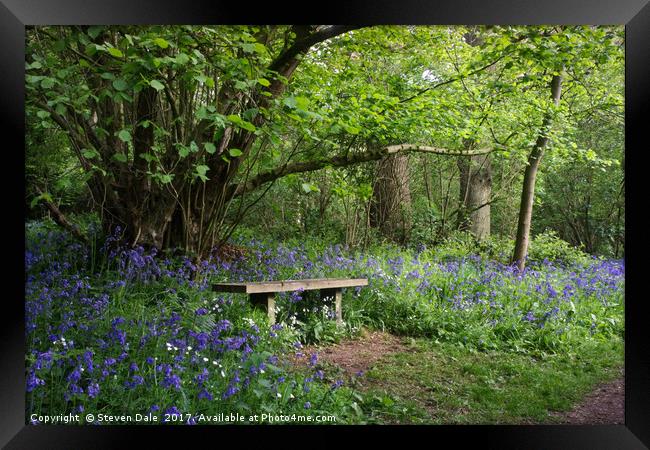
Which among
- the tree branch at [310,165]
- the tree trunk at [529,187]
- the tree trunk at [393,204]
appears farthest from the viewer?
the tree trunk at [393,204]

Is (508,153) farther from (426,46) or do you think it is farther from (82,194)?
(82,194)

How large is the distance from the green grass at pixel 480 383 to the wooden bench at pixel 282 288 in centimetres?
78

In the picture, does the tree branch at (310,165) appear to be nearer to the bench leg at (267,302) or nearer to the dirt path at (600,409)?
the bench leg at (267,302)

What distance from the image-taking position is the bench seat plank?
4473 mm

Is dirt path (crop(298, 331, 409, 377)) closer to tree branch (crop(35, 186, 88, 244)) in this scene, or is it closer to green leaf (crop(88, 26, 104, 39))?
tree branch (crop(35, 186, 88, 244))

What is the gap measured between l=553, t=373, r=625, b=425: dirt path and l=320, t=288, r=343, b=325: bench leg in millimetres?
1990

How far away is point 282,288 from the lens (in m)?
4.77

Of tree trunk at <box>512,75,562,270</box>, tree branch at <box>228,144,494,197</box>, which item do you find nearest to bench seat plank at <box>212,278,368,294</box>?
tree branch at <box>228,144,494,197</box>

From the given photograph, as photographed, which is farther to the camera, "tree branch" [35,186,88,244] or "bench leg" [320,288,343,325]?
"bench leg" [320,288,343,325]

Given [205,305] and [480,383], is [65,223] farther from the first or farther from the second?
[480,383]

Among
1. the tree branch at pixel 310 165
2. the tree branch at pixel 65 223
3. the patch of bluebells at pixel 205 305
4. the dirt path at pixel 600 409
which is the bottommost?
the dirt path at pixel 600 409

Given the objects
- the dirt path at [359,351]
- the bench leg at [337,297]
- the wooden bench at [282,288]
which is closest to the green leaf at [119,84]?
the wooden bench at [282,288]

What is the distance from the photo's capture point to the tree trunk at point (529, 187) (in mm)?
6547
